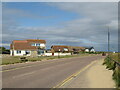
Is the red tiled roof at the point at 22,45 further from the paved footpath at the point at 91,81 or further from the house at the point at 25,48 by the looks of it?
the paved footpath at the point at 91,81

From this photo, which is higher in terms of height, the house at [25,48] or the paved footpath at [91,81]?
the house at [25,48]

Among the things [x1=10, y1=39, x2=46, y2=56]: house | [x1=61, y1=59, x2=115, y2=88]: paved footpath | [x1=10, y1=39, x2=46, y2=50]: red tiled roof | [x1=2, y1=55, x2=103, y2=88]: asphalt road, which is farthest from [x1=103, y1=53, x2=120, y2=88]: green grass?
[x1=10, y1=39, x2=46, y2=50]: red tiled roof

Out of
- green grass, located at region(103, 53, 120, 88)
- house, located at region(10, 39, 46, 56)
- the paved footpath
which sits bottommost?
the paved footpath

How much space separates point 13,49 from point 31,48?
22.4 feet

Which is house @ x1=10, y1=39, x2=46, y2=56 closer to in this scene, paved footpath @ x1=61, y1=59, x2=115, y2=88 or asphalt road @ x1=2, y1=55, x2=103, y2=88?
asphalt road @ x1=2, y1=55, x2=103, y2=88

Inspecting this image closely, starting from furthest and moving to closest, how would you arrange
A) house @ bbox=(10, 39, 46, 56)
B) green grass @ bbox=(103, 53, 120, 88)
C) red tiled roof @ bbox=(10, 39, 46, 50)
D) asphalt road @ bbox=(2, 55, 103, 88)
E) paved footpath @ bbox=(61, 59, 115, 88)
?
red tiled roof @ bbox=(10, 39, 46, 50) < house @ bbox=(10, 39, 46, 56) < asphalt road @ bbox=(2, 55, 103, 88) < paved footpath @ bbox=(61, 59, 115, 88) < green grass @ bbox=(103, 53, 120, 88)

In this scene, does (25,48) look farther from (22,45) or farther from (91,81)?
(91,81)

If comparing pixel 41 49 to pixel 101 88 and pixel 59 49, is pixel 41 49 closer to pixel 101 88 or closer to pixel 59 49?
pixel 59 49

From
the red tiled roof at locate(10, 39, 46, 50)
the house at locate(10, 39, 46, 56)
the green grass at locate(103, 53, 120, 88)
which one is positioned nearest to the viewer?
the green grass at locate(103, 53, 120, 88)

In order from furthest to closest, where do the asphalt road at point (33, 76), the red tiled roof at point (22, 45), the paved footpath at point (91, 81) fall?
the red tiled roof at point (22, 45), the asphalt road at point (33, 76), the paved footpath at point (91, 81)

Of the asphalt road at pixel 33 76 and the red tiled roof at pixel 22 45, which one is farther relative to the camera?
the red tiled roof at pixel 22 45

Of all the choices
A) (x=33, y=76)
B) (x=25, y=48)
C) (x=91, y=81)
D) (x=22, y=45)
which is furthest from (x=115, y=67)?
(x=22, y=45)

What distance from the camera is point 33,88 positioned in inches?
477

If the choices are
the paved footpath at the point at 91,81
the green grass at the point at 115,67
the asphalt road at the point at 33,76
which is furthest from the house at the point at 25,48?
the paved footpath at the point at 91,81
